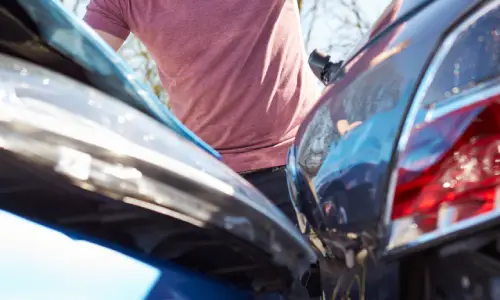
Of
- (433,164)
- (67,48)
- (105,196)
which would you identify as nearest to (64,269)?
(105,196)

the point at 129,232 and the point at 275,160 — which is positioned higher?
the point at 129,232

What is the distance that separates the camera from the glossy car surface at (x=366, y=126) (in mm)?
716

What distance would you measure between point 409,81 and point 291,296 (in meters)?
0.34

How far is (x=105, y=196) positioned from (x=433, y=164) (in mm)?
333

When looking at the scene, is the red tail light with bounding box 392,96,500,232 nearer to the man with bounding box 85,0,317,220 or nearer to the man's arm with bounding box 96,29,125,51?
the man with bounding box 85,0,317,220

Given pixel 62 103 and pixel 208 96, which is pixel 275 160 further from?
pixel 62 103

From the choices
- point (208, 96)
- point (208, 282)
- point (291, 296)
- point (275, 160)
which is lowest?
point (275, 160)

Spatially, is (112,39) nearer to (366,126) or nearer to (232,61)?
(232,61)

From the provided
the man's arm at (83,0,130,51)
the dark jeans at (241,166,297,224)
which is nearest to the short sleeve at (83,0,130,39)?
the man's arm at (83,0,130,51)

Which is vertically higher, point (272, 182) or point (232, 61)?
point (232, 61)

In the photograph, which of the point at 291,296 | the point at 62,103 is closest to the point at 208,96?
the point at 291,296

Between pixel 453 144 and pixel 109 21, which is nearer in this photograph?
pixel 453 144

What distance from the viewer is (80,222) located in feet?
2.28

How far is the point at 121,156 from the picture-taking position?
0.69 metres
